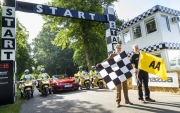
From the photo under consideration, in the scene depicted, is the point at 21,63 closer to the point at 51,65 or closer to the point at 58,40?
the point at 51,65

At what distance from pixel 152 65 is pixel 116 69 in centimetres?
140

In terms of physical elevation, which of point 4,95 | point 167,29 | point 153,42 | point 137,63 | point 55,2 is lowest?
point 4,95

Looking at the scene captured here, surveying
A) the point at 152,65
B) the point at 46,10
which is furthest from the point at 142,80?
the point at 46,10

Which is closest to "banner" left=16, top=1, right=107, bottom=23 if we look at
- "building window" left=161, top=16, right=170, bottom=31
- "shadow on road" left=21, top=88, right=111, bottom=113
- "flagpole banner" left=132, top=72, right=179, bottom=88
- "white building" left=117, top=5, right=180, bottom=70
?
"white building" left=117, top=5, right=180, bottom=70

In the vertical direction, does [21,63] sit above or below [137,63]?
above

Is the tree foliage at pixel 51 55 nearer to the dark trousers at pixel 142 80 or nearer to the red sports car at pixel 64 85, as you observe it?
the red sports car at pixel 64 85

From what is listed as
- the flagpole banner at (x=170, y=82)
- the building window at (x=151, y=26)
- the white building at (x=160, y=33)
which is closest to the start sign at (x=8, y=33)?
the flagpole banner at (x=170, y=82)

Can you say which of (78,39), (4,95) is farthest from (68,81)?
(78,39)

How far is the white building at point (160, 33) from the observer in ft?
37.6

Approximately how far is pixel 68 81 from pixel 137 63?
309 inches

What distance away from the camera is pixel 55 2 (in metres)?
21.9

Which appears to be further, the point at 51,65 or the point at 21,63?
the point at 51,65

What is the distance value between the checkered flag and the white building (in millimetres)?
6695

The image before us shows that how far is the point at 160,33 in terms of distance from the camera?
12.0m
